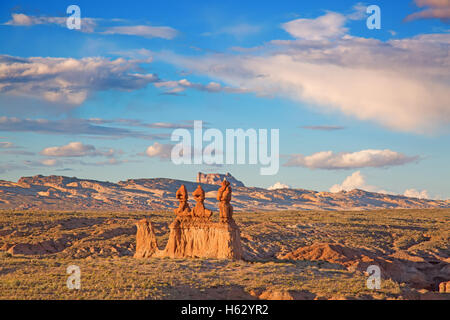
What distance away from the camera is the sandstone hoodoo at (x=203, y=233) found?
3559cm

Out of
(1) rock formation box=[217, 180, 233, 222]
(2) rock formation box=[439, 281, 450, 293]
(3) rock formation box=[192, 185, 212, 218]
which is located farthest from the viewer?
(3) rock formation box=[192, 185, 212, 218]

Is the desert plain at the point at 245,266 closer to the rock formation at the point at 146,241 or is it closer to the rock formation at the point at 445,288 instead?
the rock formation at the point at 445,288

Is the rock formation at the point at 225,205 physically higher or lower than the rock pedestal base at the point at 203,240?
higher

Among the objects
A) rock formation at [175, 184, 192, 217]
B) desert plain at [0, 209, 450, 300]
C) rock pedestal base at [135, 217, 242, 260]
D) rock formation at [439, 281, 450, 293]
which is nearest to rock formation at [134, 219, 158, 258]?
rock pedestal base at [135, 217, 242, 260]

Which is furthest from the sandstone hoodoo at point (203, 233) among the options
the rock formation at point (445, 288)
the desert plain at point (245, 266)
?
the rock formation at point (445, 288)

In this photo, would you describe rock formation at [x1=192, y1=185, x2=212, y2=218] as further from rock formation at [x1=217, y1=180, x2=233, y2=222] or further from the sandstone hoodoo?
rock formation at [x1=217, y1=180, x2=233, y2=222]

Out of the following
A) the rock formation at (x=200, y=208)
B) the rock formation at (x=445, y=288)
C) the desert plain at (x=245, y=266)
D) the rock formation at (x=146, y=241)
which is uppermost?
the rock formation at (x=200, y=208)

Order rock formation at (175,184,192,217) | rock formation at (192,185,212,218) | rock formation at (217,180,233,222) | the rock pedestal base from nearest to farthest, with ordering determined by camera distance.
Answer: the rock pedestal base < rock formation at (217,180,233,222) < rock formation at (192,185,212,218) < rock formation at (175,184,192,217)

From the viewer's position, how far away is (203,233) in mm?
36562

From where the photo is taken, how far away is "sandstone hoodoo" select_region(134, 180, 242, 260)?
35594mm

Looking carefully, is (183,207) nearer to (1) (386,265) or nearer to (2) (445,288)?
(1) (386,265)
